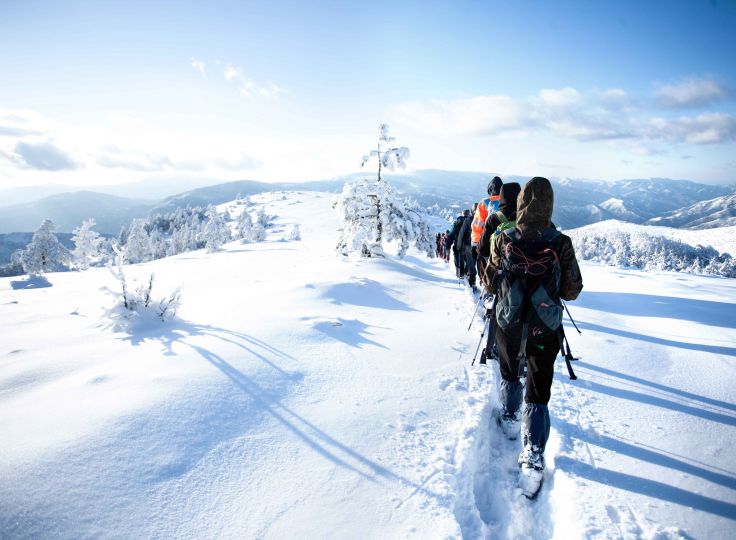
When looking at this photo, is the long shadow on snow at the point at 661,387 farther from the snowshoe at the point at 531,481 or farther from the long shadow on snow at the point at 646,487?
the snowshoe at the point at 531,481

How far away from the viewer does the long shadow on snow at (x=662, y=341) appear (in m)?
5.48

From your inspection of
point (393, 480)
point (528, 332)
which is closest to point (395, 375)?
point (393, 480)

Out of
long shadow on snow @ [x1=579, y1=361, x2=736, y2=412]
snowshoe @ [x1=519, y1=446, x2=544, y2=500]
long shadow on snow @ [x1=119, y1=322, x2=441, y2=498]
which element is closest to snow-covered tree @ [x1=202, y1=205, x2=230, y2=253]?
long shadow on snow @ [x1=119, y1=322, x2=441, y2=498]

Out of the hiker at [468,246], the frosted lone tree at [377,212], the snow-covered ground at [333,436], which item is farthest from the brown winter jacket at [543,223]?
the frosted lone tree at [377,212]

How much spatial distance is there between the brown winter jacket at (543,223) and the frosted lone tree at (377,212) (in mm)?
11912

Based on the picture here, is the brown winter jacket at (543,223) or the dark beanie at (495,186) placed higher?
the dark beanie at (495,186)

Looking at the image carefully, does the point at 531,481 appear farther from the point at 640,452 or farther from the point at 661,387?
the point at 661,387

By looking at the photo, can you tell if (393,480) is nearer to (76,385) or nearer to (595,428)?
(595,428)

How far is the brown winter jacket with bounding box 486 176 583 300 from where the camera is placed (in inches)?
116

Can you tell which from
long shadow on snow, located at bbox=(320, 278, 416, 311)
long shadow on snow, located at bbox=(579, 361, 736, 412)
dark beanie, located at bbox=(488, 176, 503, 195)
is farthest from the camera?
long shadow on snow, located at bbox=(320, 278, 416, 311)

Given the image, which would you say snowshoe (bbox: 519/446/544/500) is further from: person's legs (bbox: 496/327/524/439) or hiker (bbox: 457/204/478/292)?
hiker (bbox: 457/204/478/292)

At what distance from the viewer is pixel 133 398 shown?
10.8ft

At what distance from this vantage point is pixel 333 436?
3188 mm

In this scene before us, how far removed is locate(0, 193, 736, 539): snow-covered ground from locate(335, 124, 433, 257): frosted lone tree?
30.8ft
